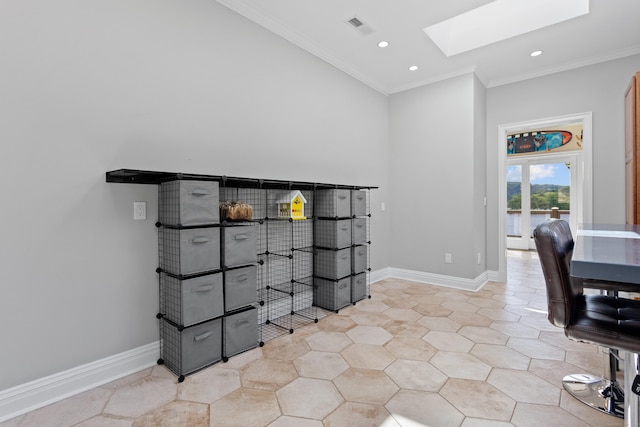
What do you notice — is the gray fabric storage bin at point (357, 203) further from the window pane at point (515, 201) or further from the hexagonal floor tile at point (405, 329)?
the window pane at point (515, 201)

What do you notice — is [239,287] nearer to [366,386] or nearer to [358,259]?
[366,386]

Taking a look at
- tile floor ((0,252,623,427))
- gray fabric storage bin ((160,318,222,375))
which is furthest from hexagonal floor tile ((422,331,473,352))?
gray fabric storage bin ((160,318,222,375))

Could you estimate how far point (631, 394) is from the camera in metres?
1.22

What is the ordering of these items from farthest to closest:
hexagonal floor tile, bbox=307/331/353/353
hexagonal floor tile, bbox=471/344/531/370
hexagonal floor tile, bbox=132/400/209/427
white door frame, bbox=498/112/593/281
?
white door frame, bbox=498/112/593/281
hexagonal floor tile, bbox=307/331/353/353
hexagonal floor tile, bbox=471/344/531/370
hexagonal floor tile, bbox=132/400/209/427

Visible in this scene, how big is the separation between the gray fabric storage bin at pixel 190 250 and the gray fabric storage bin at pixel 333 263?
4.17ft

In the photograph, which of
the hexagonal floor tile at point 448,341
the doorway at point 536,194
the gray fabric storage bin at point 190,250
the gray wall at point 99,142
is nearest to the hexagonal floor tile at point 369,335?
the hexagonal floor tile at point 448,341

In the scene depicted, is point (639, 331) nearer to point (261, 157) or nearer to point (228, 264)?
point (228, 264)

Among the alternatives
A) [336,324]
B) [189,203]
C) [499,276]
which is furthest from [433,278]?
[189,203]

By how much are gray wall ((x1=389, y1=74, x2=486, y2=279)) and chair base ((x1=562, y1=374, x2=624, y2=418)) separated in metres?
2.04

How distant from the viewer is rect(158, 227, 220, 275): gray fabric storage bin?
1912mm

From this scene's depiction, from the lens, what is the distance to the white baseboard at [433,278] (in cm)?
389

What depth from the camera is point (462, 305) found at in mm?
3316

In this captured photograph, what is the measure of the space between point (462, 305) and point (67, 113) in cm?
361

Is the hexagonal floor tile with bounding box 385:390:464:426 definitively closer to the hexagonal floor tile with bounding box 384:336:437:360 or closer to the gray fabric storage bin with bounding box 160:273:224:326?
the hexagonal floor tile with bounding box 384:336:437:360
